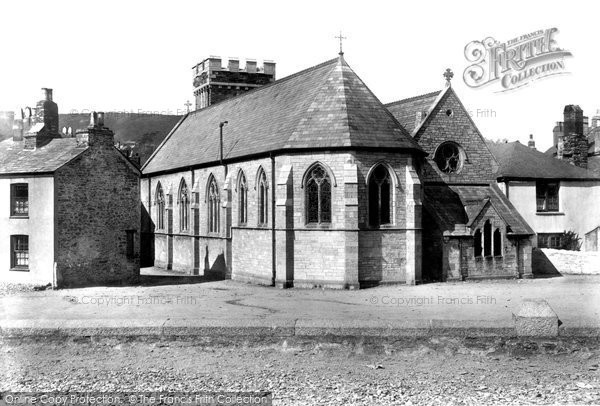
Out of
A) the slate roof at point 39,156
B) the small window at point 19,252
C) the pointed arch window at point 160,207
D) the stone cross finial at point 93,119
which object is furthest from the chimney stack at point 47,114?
the pointed arch window at point 160,207

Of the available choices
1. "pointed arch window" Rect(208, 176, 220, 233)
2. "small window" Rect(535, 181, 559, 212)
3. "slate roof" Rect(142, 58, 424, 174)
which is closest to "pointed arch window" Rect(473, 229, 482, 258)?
"slate roof" Rect(142, 58, 424, 174)

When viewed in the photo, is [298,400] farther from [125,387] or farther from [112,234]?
[112,234]

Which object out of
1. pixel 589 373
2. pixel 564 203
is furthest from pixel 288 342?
pixel 564 203

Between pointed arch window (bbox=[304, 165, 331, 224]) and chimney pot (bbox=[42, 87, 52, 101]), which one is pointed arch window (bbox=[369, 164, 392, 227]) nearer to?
pointed arch window (bbox=[304, 165, 331, 224])

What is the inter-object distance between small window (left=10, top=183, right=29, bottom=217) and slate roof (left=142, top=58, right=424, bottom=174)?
9.50m

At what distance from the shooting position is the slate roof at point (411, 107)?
108ft

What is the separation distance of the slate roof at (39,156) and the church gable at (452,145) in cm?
1645

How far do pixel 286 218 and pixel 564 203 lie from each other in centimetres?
1971

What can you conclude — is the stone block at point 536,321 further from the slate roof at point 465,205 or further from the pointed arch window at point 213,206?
the pointed arch window at point 213,206

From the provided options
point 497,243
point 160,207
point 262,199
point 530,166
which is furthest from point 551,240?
point 160,207

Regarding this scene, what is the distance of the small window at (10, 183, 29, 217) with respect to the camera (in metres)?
27.2

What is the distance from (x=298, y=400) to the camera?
10.5 metres

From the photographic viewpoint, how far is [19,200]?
27.5m

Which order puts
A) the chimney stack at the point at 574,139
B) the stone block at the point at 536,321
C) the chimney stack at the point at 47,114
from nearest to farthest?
1. the stone block at the point at 536,321
2. the chimney stack at the point at 47,114
3. the chimney stack at the point at 574,139
